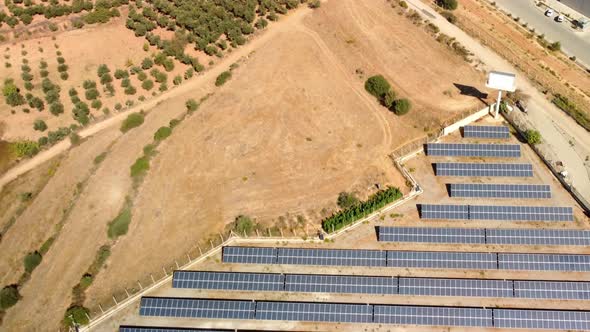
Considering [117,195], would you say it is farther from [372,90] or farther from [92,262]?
[372,90]

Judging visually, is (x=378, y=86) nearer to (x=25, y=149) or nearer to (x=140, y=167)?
(x=140, y=167)

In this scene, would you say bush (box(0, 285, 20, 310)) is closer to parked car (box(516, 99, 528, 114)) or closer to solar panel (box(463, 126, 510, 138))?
solar panel (box(463, 126, 510, 138))

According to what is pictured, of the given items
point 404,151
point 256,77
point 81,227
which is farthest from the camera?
point 256,77

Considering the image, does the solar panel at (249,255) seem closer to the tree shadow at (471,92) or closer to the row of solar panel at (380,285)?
the row of solar panel at (380,285)

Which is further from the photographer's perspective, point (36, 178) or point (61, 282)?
point (36, 178)

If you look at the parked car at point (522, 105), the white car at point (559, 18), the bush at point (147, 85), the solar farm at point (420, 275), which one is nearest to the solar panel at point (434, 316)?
the solar farm at point (420, 275)

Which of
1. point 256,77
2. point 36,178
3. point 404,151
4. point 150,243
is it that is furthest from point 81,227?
point 404,151
